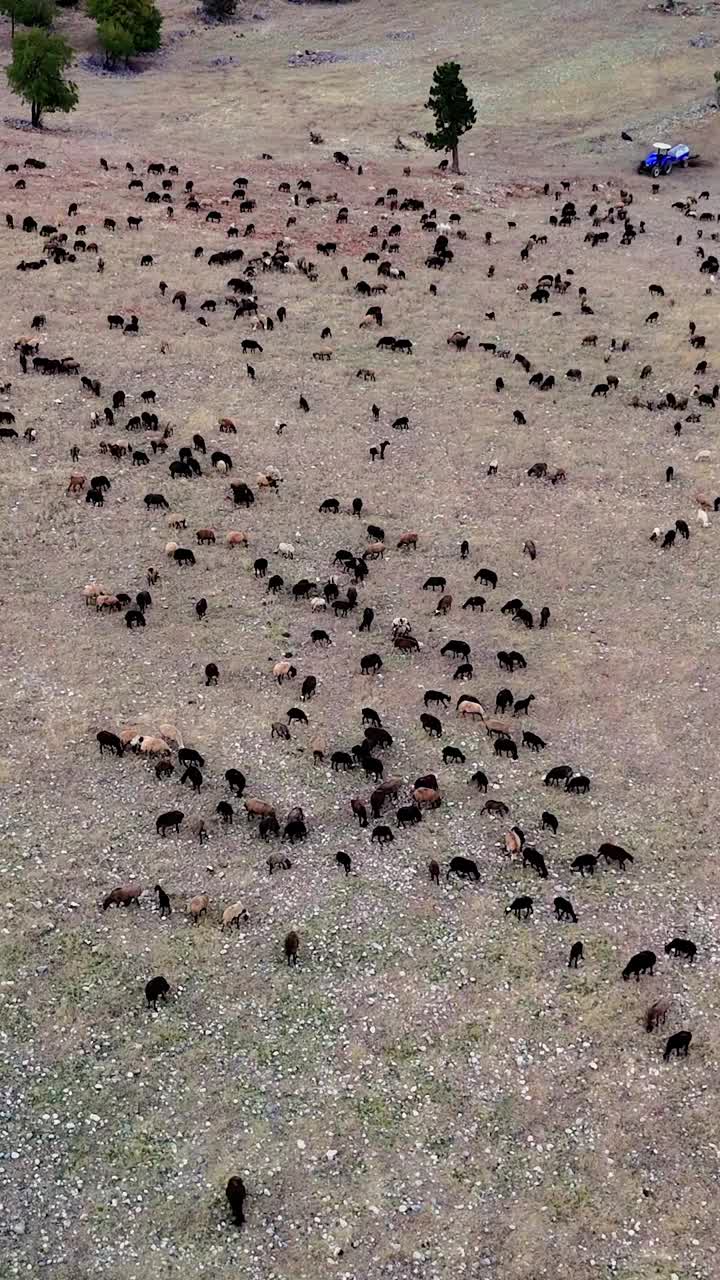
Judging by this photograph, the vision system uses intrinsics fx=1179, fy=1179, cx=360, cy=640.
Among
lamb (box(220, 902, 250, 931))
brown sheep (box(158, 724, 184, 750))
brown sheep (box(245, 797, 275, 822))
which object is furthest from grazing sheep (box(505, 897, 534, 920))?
brown sheep (box(158, 724, 184, 750))

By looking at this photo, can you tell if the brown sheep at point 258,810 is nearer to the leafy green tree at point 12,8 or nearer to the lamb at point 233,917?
→ the lamb at point 233,917

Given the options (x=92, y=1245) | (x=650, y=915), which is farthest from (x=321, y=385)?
(x=92, y=1245)

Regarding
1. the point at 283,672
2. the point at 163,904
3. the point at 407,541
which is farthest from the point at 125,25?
the point at 163,904

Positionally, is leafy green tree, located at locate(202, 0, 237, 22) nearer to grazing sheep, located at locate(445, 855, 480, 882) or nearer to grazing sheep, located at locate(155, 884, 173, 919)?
grazing sheep, located at locate(445, 855, 480, 882)

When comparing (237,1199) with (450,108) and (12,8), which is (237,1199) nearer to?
(450,108)

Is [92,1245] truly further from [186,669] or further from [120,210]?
[120,210]

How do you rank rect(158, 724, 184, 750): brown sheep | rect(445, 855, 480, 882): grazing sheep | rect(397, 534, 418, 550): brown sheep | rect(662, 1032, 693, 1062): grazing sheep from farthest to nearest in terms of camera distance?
1. rect(397, 534, 418, 550): brown sheep
2. rect(158, 724, 184, 750): brown sheep
3. rect(445, 855, 480, 882): grazing sheep
4. rect(662, 1032, 693, 1062): grazing sheep
